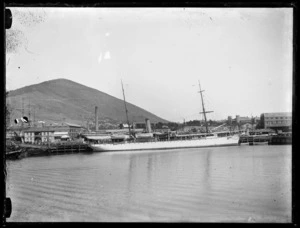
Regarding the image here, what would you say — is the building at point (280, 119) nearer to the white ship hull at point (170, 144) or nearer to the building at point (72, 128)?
the building at point (72, 128)

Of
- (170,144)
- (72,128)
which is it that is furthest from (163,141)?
(72,128)

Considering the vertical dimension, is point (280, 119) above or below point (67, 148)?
above

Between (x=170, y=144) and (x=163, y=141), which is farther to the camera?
(x=170, y=144)

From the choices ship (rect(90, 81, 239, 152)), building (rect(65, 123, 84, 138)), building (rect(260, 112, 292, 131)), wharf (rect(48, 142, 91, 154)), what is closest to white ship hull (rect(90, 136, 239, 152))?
ship (rect(90, 81, 239, 152))

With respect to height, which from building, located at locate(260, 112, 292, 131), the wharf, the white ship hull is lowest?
the white ship hull

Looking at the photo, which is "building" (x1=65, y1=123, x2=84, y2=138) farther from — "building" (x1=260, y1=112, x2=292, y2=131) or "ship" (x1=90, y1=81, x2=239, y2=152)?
"ship" (x1=90, y1=81, x2=239, y2=152)

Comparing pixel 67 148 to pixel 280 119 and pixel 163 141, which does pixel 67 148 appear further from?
pixel 280 119

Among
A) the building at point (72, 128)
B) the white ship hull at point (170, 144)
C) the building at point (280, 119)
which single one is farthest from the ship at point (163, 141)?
the building at point (280, 119)
